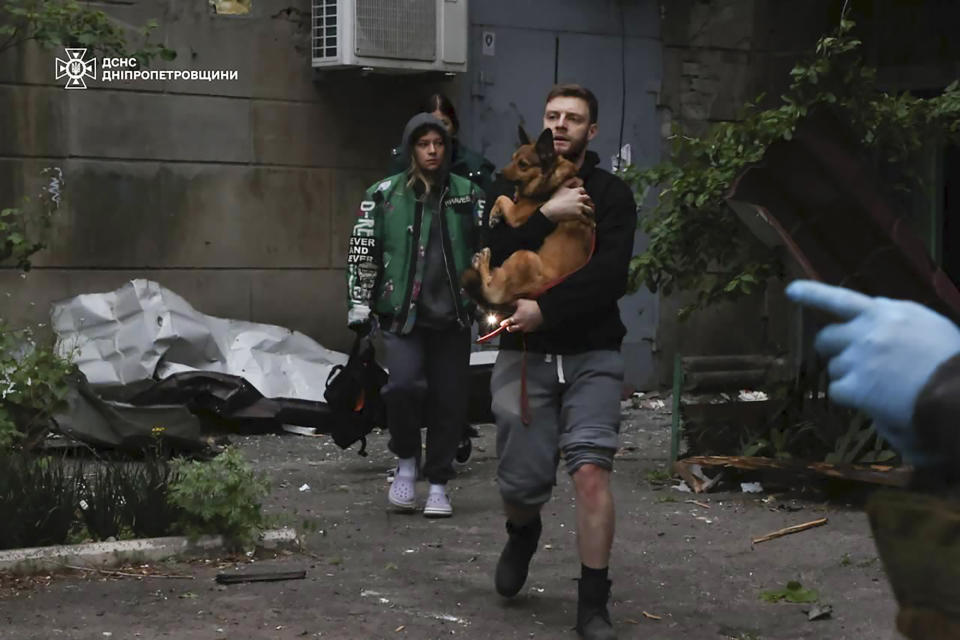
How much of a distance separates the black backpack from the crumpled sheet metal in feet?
7.10

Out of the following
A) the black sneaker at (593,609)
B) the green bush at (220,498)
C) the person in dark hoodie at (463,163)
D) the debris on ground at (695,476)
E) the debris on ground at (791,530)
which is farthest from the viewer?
the debris on ground at (695,476)

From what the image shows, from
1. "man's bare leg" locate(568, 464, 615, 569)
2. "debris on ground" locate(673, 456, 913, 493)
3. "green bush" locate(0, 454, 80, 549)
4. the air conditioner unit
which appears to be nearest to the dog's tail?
"man's bare leg" locate(568, 464, 615, 569)

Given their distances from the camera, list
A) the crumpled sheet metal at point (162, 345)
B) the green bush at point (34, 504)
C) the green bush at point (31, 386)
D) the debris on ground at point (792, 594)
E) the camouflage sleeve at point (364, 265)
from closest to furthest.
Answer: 1. the debris on ground at point (792, 594)
2. the green bush at point (34, 504)
3. the green bush at point (31, 386)
4. the camouflage sleeve at point (364, 265)
5. the crumpled sheet metal at point (162, 345)

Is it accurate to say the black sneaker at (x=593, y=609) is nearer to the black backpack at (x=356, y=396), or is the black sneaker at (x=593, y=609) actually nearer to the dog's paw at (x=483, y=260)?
the dog's paw at (x=483, y=260)

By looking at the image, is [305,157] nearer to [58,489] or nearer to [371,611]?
[58,489]

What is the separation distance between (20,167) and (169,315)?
1546mm

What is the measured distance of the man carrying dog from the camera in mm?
5496

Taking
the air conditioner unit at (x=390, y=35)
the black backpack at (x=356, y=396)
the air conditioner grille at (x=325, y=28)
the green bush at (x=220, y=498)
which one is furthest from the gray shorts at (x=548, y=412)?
the air conditioner grille at (x=325, y=28)

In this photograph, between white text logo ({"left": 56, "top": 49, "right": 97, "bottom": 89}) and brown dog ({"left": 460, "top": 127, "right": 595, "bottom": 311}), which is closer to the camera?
brown dog ({"left": 460, "top": 127, "right": 595, "bottom": 311})

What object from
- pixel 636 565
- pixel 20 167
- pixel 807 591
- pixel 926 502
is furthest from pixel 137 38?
pixel 926 502

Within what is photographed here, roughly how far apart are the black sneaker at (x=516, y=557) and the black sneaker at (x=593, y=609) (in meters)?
0.44

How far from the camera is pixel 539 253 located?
5.80 m

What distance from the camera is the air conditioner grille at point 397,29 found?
11977 mm

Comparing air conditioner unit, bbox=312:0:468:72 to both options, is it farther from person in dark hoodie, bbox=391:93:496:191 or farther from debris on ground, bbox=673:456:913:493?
debris on ground, bbox=673:456:913:493
